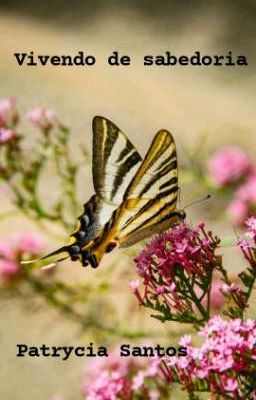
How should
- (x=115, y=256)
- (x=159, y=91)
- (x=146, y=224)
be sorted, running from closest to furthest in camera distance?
(x=146, y=224)
(x=115, y=256)
(x=159, y=91)

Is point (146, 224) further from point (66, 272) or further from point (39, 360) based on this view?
point (66, 272)

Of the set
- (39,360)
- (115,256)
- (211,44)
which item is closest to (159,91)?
(211,44)

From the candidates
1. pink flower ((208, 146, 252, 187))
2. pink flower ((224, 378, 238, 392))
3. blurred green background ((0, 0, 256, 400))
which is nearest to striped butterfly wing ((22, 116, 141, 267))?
pink flower ((224, 378, 238, 392))

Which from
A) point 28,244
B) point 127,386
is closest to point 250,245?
point 127,386

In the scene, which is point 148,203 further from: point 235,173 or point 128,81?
point 128,81

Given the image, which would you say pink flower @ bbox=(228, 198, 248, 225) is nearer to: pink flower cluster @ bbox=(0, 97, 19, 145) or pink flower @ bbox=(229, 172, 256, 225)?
pink flower @ bbox=(229, 172, 256, 225)

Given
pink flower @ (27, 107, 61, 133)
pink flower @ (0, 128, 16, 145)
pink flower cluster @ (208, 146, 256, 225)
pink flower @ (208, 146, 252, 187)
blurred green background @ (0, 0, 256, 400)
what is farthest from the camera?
blurred green background @ (0, 0, 256, 400)
